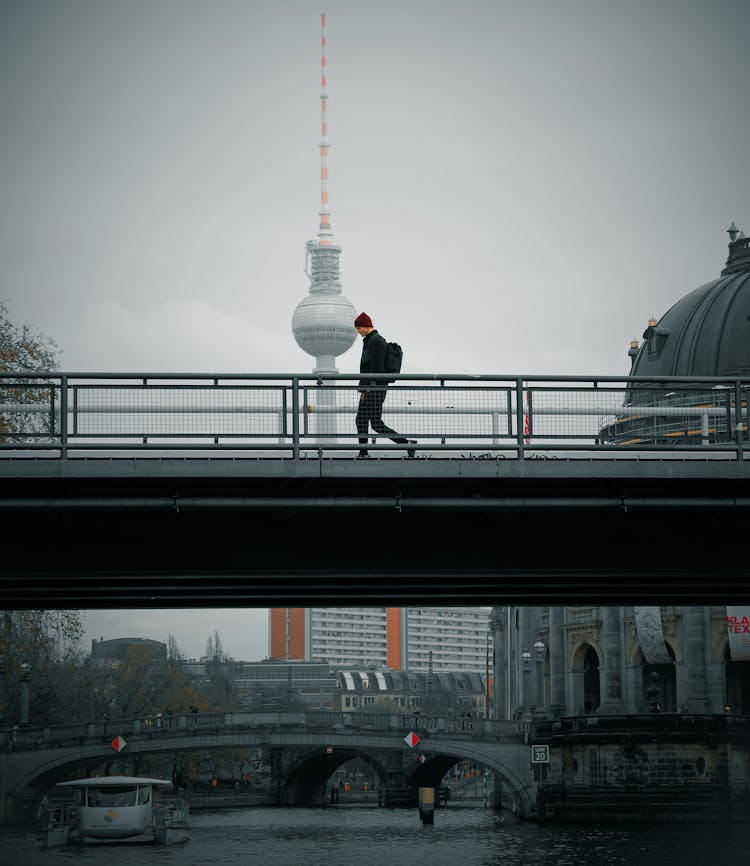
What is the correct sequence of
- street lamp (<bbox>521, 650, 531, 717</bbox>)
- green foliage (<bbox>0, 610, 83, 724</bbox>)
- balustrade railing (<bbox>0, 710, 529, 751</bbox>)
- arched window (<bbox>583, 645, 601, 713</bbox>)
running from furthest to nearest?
arched window (<bbox>583, 645, 601, 713</bbox>)
balustrade railing (<bbox>0, 710, 529, 751</bbox>)
street lamp (<bbox>521, 650, 531, 717</bbox>)
green foliage (<bbox>0, 610, 83, 724</bbox>)

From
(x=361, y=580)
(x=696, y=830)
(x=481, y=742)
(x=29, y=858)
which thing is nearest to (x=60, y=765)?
(x=481, y=742)

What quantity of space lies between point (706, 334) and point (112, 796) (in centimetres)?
5518

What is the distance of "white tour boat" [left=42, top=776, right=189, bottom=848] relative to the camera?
64312 mm

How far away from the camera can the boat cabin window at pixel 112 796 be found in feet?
214

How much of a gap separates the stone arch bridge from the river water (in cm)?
492

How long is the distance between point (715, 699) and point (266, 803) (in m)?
51.3

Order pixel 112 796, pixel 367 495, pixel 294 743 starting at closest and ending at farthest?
pixel 367 495 → pixel 112 796 → pixel 294 743

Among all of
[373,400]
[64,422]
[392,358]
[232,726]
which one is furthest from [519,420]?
[232,726]

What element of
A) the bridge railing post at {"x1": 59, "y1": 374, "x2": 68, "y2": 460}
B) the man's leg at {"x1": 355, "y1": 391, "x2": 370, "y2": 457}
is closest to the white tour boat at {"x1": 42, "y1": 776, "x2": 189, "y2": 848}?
the man's leg at {"x1": 355, "y1": 391, "x2": 370, "y2": 457}

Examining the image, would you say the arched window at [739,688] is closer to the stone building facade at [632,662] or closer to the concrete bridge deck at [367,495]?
the stone building facade at [632,662]

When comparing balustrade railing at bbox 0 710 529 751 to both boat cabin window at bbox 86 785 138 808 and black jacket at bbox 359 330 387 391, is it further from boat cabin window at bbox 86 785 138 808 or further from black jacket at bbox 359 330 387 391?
black jacket at bbox 359 330 387 391

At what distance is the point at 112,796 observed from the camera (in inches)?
2601

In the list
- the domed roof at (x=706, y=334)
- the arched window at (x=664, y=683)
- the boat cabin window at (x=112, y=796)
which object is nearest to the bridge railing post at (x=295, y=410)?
the boat cabin window at (x=112, y=796)

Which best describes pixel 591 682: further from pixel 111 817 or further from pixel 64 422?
pixel 64 422
